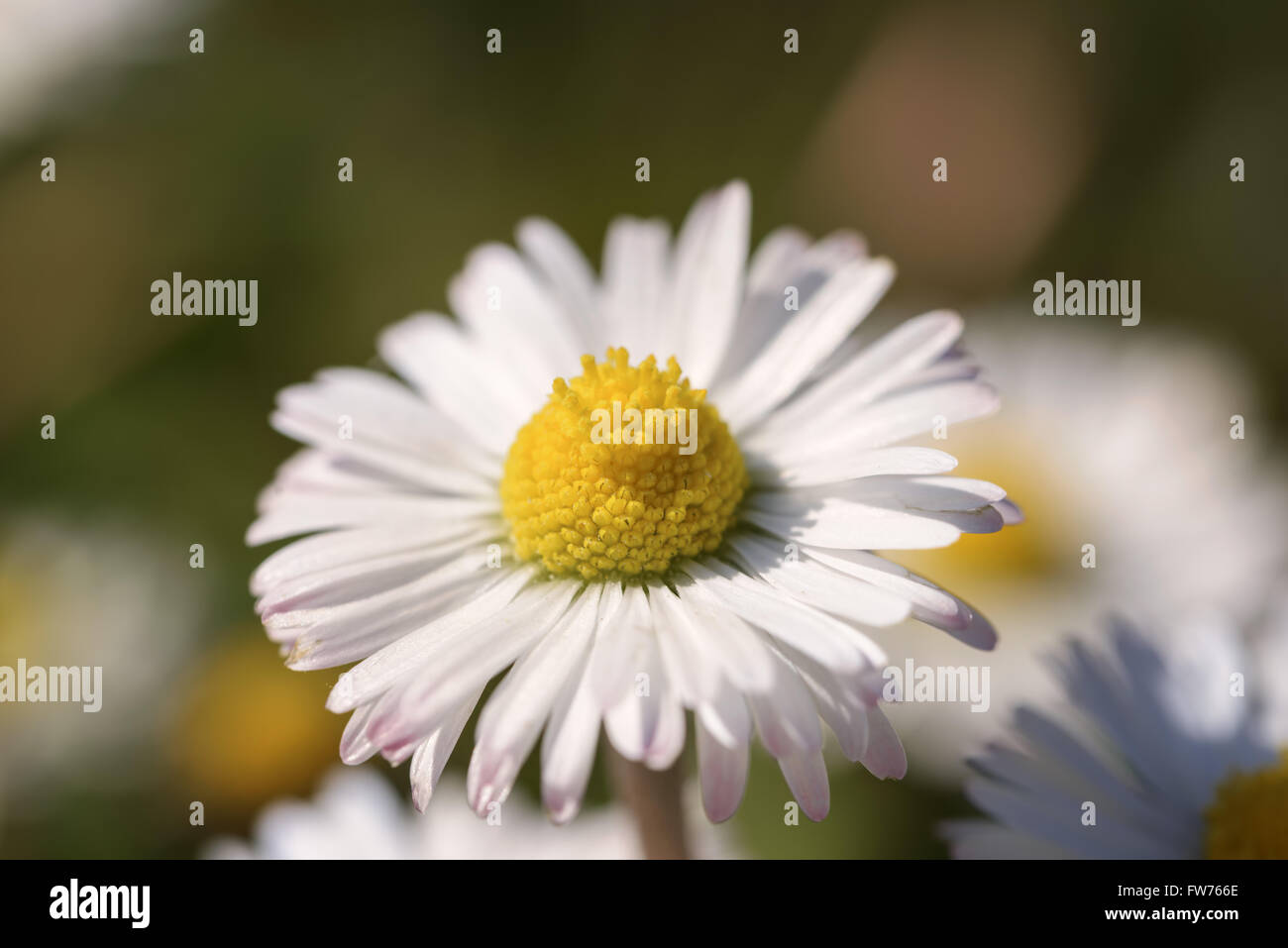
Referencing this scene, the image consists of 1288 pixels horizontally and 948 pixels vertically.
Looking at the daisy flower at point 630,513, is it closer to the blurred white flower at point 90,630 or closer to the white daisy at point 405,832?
the white daisy at point 405,832

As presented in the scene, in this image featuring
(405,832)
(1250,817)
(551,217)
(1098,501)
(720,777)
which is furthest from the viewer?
(551,217)

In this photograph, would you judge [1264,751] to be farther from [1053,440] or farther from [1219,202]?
[1219,202]

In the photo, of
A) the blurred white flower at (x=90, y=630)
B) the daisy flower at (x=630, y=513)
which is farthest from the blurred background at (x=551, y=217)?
the daisy flower at (x=630, y=513)

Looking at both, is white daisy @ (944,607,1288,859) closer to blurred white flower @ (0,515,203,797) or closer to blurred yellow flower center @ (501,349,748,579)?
blurred yellow flower center @ (501,349,748,579)

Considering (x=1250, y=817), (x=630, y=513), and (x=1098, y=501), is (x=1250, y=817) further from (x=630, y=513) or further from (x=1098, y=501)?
(x=1098, y=501)

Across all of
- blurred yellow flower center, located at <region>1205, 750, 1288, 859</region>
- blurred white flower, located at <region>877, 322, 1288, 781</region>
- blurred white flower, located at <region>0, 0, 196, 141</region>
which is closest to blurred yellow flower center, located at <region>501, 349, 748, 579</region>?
blurred yellow flower center, located at <region>1205, 750, 1288, 859</region>

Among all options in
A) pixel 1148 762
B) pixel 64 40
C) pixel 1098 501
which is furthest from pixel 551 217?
pixel 1148 762
